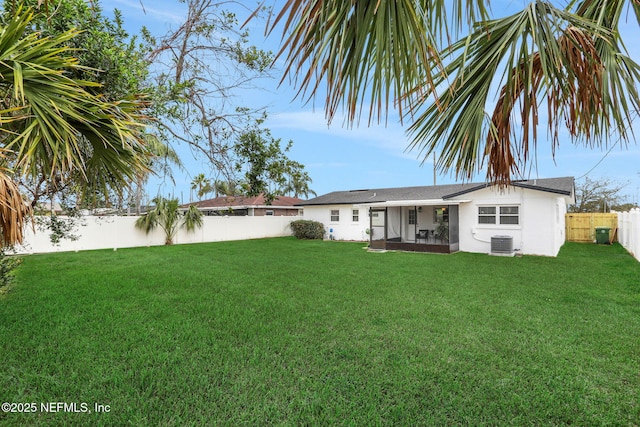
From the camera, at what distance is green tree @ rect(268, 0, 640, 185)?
1.47 m

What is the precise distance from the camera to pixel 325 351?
4.07 metres

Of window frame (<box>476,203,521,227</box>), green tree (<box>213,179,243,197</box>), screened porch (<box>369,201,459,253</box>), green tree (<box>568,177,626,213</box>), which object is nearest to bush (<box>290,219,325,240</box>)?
screened porch (<box>369,201,459,253</box>)

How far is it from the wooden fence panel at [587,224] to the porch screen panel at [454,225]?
8.62 meters

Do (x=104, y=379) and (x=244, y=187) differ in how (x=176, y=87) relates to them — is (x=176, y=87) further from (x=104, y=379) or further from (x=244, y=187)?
(x=104, y=379)

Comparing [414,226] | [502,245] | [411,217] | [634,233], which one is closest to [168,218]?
[411,217]

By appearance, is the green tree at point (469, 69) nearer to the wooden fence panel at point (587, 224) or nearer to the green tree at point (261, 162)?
the green tree at point (261, 162)

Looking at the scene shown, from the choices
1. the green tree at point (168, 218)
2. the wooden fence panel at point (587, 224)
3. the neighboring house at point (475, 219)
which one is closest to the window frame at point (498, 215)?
the neighboring house at point (475, 219)

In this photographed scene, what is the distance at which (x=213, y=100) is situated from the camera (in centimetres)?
686

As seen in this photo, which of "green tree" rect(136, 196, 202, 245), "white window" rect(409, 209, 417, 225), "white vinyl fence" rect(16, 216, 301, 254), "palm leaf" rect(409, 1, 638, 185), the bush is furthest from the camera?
the bush

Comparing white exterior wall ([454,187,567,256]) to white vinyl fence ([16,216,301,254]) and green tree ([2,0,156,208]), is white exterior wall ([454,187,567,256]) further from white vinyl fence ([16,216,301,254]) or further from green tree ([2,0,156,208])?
green tree ([2,0,156,208])

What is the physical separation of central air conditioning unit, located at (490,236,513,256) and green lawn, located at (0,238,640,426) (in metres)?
4.80

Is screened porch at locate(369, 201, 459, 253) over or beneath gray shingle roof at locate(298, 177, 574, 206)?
beneath

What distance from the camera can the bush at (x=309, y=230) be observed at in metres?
21.1

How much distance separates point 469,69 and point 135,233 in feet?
59.2
